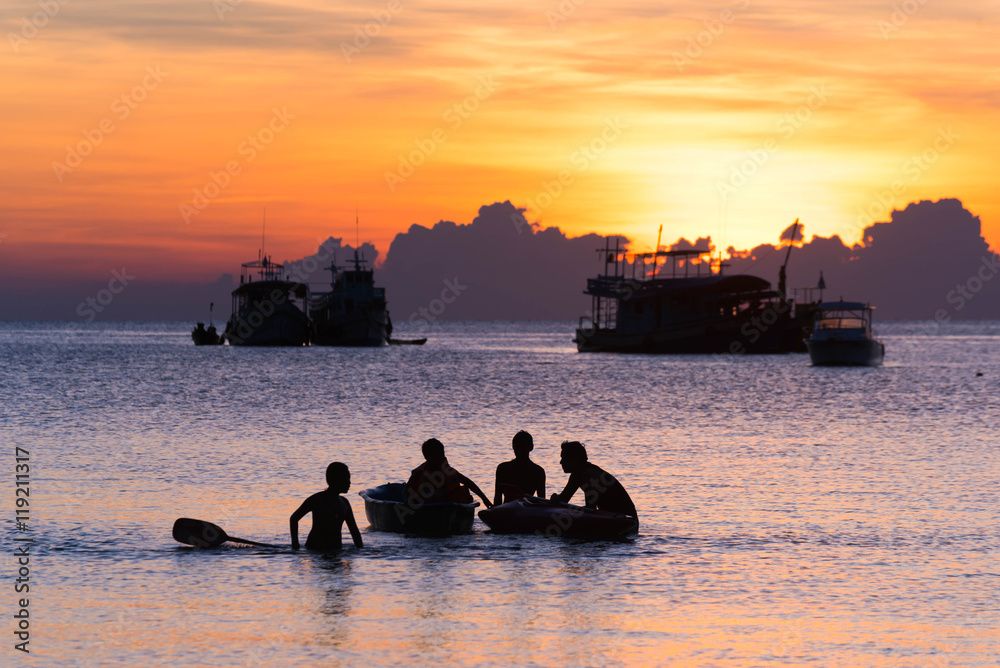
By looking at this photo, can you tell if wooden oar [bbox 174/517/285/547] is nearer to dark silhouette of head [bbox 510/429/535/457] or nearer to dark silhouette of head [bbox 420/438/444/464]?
dark silhouette of head [bbox 420/438/444/464]

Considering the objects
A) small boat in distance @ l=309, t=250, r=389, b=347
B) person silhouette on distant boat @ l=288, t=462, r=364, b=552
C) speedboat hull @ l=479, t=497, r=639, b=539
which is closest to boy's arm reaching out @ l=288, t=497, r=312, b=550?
person silhouette on distant boat @ l=288, t=462, r=364, b=552

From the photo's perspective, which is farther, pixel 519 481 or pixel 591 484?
pixel 519 481

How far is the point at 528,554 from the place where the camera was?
16.0 meters

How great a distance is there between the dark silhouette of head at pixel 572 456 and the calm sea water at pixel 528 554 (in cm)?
126

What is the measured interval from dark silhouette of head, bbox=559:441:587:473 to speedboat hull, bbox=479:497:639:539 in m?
0.87

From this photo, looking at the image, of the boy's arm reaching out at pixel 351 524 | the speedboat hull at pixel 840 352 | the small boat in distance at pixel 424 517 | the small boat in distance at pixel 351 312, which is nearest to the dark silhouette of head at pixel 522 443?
the small boat in distance at pixel 424 517

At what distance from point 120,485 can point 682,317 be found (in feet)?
271

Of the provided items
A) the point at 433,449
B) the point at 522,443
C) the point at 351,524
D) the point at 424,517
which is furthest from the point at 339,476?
the point at 522,443

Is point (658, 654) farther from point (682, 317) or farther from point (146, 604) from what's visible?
point (682, 317)

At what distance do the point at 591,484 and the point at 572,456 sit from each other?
2.23ft

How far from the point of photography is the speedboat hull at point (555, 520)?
55.0 ft

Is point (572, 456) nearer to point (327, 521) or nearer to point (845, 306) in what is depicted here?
point (327, 521)

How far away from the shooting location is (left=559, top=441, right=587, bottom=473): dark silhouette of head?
1600 centimetres

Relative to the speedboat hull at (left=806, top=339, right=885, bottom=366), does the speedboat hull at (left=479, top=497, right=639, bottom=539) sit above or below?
below
